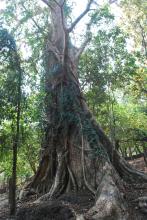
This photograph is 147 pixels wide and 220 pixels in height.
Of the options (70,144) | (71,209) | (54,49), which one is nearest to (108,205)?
(71,209)

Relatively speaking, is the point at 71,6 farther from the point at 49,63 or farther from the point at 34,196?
the point at 34,196

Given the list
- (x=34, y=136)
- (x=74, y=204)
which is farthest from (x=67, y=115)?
(x=74, y=204)

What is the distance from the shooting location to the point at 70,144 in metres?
10.8

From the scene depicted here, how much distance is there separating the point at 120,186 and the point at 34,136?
444 cm

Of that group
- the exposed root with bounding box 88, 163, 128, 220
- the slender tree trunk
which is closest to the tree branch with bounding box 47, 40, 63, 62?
the slender tree trunk

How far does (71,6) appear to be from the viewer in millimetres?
12305

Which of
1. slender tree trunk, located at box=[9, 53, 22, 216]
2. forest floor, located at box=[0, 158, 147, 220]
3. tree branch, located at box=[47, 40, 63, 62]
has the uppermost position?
tree branch, located at box=[47, 40, 63, 62]

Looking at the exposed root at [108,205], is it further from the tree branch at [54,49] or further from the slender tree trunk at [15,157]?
the tree branch at [54,49]

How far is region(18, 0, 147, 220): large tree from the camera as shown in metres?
9.67

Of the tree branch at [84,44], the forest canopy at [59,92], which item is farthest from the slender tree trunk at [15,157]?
the tree branch at [84,44]

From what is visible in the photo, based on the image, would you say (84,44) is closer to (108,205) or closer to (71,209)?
(71,209)

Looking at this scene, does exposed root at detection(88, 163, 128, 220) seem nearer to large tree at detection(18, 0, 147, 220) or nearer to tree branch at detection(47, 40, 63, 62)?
large tree at detection(18, 0, 147, 220)

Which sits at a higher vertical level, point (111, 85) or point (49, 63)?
point (49, 63)

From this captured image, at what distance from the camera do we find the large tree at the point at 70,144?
9672 mm
